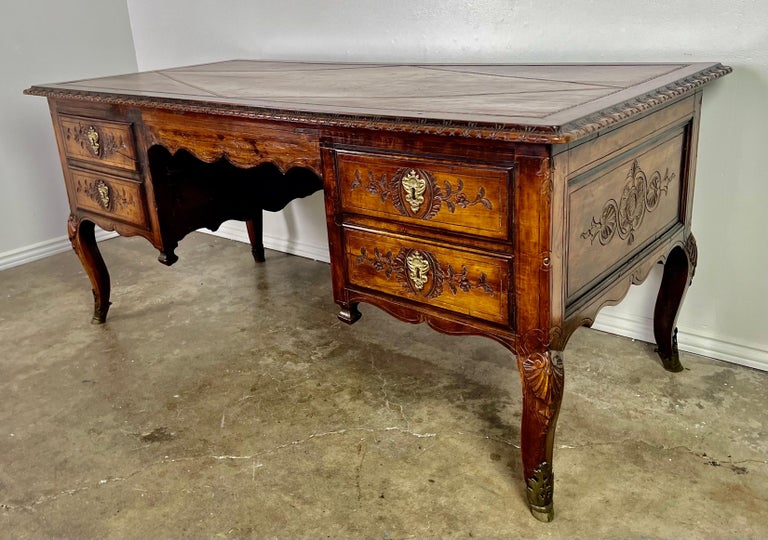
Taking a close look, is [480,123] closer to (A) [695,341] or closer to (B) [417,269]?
(B) [417,269]

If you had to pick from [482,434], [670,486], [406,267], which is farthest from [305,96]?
[670,486]

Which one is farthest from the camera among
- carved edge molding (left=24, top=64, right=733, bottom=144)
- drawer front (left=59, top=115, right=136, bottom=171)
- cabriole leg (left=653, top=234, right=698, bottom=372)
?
drawer front (left=59, top=115, right=136, bottom=171)

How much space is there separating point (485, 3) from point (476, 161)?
1037mm

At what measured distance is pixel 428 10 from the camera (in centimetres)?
234

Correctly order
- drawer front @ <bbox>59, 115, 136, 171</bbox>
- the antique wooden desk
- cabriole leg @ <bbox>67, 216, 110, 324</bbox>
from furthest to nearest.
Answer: cabriole leg @ <bbox>67, 216, 110, 324</bbox> < drawer front @ <bbox>59, 115, 136, 171</bbox> < the antique wooden desk

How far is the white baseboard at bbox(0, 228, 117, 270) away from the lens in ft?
10.7

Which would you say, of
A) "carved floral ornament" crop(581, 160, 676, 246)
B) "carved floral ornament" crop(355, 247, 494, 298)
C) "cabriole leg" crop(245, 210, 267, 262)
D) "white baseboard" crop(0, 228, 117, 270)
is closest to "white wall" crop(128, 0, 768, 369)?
"carved floral ornament" crop(581, 160, 676, 246)

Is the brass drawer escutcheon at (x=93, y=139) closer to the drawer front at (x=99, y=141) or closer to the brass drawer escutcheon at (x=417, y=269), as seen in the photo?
the drawer front at (x=99, y=141)

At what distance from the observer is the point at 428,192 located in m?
1.45

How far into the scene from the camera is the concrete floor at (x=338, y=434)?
1.55 m

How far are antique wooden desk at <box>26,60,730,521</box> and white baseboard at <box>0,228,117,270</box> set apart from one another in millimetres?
1465

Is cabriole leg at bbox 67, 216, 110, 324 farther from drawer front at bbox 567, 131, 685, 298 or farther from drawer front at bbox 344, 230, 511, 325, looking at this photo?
drawer front at bbox 567, 131, 685, 298

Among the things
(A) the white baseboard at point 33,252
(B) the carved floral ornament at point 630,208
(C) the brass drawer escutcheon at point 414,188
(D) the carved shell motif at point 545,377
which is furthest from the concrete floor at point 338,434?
(A) the white baseboard at point 33,252

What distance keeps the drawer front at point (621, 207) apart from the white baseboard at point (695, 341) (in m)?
0.46
